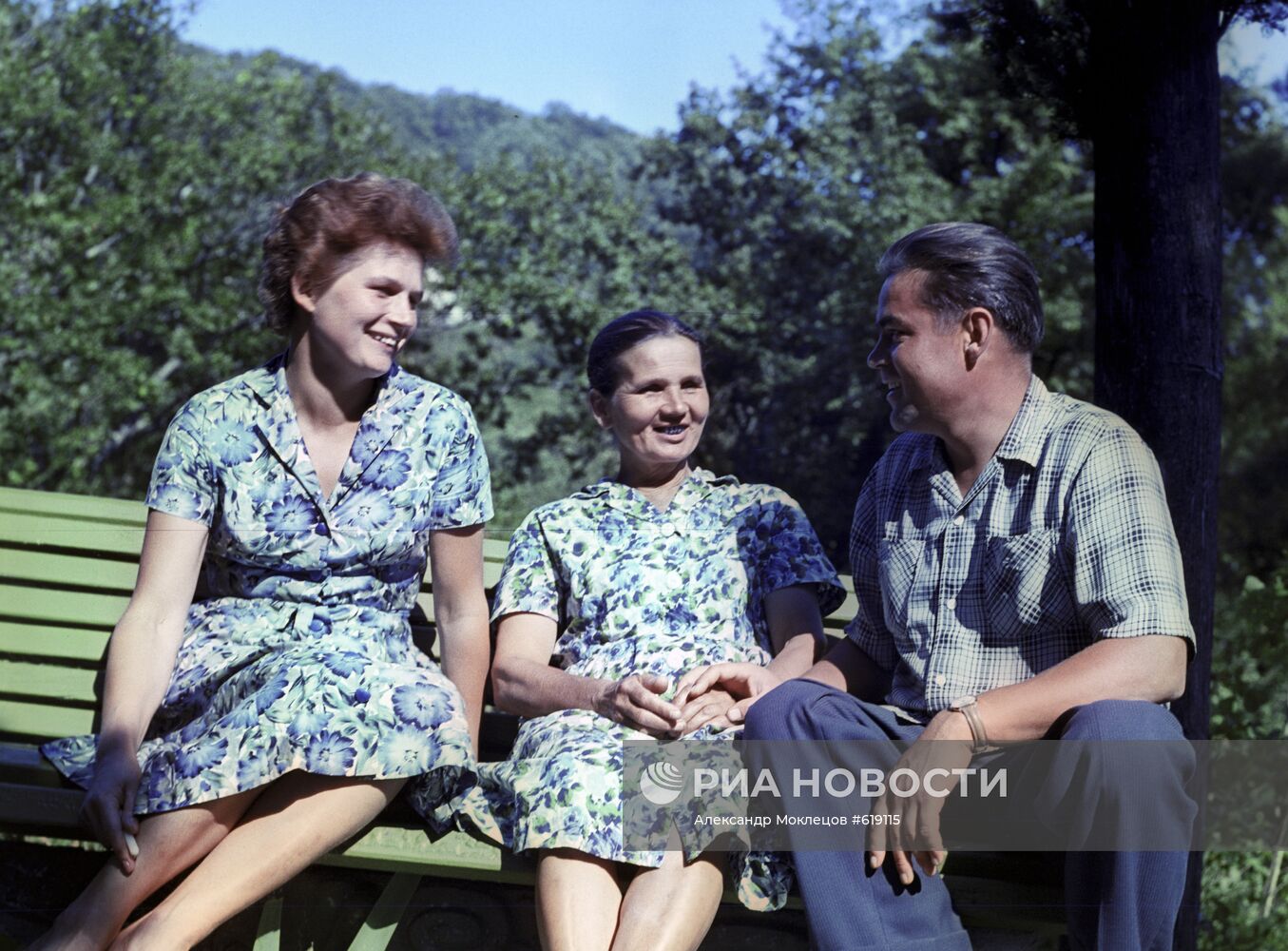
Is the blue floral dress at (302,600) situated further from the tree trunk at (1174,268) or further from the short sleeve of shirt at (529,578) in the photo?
the tree trunk at (1174,268)

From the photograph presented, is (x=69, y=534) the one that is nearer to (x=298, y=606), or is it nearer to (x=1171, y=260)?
(x=298, y=606)

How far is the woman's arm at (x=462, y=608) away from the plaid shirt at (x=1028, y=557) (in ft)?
2.70

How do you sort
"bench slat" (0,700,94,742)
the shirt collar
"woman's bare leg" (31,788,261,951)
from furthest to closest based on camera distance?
"bench slat" (0,700,94,742)
the shirt collar
"woman's bare leg" (31,788,261,951)

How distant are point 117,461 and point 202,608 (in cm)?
718

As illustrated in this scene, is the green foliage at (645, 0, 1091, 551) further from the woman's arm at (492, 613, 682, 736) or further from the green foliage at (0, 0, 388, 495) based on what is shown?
the woman's arm at (492, 613, 682, 736)

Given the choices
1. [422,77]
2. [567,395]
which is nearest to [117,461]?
[567,395]

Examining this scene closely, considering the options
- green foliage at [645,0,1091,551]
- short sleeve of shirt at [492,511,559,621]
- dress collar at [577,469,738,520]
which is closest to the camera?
short sleeve of shirt at [492,511,559,621]

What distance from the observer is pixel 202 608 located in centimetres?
276

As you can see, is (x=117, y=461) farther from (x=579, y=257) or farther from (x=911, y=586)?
(x=911, y=586)

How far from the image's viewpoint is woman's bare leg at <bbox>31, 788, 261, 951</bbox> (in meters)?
2.32

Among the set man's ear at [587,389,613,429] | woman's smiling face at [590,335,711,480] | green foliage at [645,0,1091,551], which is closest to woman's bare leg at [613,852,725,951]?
woman's smiling face at [590,335,711,480]

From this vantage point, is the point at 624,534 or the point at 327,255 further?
the point at 624,534

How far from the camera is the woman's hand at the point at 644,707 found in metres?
2.51

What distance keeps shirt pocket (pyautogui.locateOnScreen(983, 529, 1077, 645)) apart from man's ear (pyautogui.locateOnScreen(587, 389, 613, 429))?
96 cm
